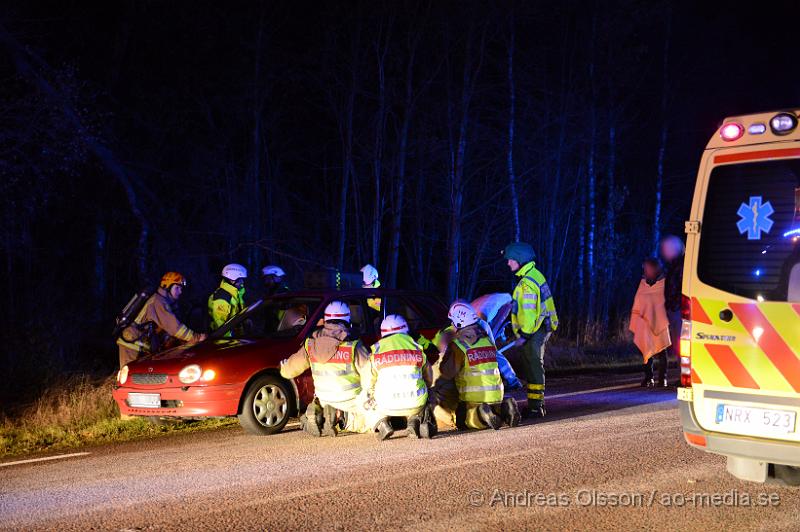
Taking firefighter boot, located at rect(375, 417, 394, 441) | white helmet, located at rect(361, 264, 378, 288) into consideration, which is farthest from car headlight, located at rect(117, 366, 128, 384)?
white helmet, located at rect(361, 264, 378, 288)

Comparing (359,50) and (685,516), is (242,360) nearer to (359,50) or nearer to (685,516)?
(685,516)

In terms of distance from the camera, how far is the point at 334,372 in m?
9.21

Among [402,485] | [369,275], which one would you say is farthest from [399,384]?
[369,275]

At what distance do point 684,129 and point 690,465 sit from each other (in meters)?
26.2

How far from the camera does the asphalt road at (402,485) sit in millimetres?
5965

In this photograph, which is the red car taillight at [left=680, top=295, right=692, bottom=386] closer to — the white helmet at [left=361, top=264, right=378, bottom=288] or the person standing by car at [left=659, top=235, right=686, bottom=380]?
the person standing by car at [left=659, top=235, right=686, bottom=380]

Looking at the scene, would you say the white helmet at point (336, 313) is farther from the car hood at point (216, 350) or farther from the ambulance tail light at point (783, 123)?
the ambulance tail light at point (783, 123)

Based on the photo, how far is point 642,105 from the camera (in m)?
31.0

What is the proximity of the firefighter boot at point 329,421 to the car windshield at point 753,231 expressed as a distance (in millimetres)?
4329

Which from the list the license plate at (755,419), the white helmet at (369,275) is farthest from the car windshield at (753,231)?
the white helmet at (369,275)

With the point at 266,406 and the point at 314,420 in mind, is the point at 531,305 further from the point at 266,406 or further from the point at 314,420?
the point at 266,406

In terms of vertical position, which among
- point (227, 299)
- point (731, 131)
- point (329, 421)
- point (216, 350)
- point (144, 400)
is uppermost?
point (731, 131)

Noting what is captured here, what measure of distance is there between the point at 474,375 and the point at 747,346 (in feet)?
12.3

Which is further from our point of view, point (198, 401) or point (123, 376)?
point (123, 376)
